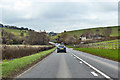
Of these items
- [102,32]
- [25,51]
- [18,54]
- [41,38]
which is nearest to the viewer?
[18,54]

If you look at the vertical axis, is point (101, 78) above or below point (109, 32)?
below

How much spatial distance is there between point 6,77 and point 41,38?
8295cm

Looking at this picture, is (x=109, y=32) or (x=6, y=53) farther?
(x=109, y=32)

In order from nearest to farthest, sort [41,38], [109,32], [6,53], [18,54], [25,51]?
1. [6,53]
2. [18,54]
3. [25,51]
4. [41,38]
5. [109,32]

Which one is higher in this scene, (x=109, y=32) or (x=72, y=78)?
(x=109, y=32)

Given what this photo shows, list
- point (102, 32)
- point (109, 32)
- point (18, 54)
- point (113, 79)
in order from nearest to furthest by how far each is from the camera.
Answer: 1. point (113, 79)
2. point (18, 54)
3. point (109, 32)
4. point (102, 32)

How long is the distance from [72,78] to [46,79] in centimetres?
122

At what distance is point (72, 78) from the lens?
798 cm

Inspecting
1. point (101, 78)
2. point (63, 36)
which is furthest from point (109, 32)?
point (101, 78)

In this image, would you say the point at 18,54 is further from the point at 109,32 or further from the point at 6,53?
the point at 109,32

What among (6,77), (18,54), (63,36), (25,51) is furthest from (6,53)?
(63,36)

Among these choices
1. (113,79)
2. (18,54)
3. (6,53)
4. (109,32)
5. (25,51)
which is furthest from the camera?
(109,32)

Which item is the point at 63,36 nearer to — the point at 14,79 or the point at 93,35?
the point at 93,35

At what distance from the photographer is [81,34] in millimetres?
190750
